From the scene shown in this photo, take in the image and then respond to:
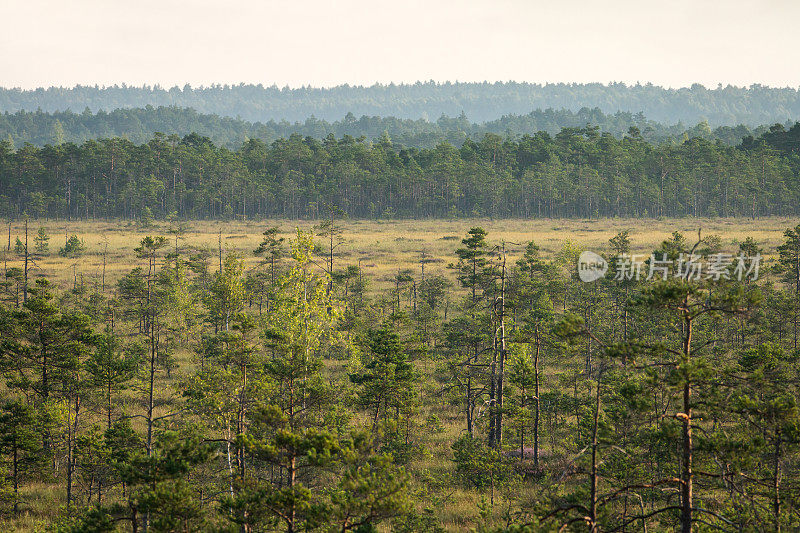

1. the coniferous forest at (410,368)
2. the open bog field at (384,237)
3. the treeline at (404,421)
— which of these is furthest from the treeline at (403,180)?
the treeline at (404,421)

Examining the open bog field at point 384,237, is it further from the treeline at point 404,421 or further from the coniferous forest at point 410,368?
the treeline at point 404,421

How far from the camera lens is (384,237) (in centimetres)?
9900

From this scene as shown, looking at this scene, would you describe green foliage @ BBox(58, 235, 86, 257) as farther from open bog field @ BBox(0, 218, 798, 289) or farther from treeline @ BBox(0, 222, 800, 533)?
treeline @ BBox(0, 222, 800, 533)

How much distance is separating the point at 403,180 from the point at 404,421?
106 metres

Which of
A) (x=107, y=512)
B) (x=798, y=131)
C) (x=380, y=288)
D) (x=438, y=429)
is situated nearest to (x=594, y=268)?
(x=380, y=288)

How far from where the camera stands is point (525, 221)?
119m

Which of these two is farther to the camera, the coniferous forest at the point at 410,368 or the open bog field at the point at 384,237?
the open bog field at the point at 384,237

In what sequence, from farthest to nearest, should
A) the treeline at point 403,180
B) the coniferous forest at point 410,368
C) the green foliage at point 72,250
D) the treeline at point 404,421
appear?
1. the treeline at point 403,180
2. the green foliage at point 72,250
3. the coniferous forest at point 410,368
4. the treeline at point 404,421

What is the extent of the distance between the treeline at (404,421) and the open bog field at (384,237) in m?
27.4

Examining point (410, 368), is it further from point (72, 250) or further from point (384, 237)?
point (384, 237)

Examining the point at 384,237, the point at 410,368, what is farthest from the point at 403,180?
the point at 410,368

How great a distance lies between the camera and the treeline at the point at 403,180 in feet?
390

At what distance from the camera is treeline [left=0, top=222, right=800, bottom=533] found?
40.5ft

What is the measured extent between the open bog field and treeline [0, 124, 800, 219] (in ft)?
27.9
